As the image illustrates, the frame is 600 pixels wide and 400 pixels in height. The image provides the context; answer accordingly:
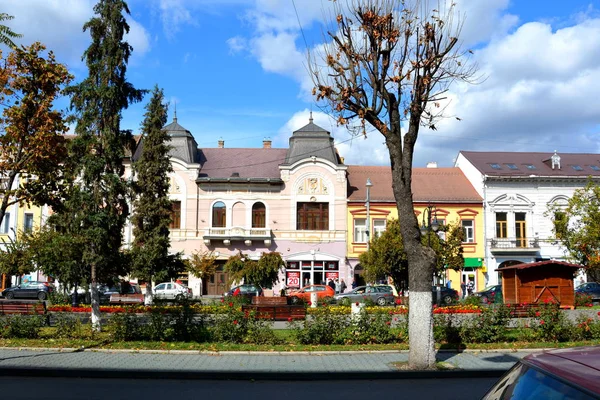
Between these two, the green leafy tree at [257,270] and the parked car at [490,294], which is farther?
the green leafy tree at [257,270]

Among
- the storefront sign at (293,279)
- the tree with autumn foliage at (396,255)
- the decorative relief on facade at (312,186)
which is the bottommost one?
the storefront sign at (293,279)

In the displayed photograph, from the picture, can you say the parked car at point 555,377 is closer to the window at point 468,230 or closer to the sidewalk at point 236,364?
the sidewalk at point 236,364

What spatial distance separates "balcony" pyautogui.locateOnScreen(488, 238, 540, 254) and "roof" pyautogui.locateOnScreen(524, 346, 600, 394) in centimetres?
4222

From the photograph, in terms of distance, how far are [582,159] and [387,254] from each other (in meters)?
28.4

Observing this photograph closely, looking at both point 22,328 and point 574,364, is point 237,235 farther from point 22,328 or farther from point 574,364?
point 574,364

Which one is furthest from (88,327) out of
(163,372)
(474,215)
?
(474,215)

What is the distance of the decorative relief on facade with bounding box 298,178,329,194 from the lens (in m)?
42.3

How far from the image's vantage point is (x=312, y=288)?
107 feet

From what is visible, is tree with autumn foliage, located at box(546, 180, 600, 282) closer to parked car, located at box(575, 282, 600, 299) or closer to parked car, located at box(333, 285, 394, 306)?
parked car, located at box(575, 282, 600, 299)

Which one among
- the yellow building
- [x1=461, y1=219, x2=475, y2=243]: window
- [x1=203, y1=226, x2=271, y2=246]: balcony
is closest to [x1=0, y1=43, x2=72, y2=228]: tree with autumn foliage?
[x1=203, y1=226, x2=271, y2=246]: balcony

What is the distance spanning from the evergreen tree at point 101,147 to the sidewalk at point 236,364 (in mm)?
5169

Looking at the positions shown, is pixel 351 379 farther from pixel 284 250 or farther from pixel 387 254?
pixel 284 250

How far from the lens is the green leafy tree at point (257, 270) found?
34062 millimetres

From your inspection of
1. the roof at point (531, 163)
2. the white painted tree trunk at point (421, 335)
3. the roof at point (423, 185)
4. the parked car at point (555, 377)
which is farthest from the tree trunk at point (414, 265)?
the roof at point (531, 163)
